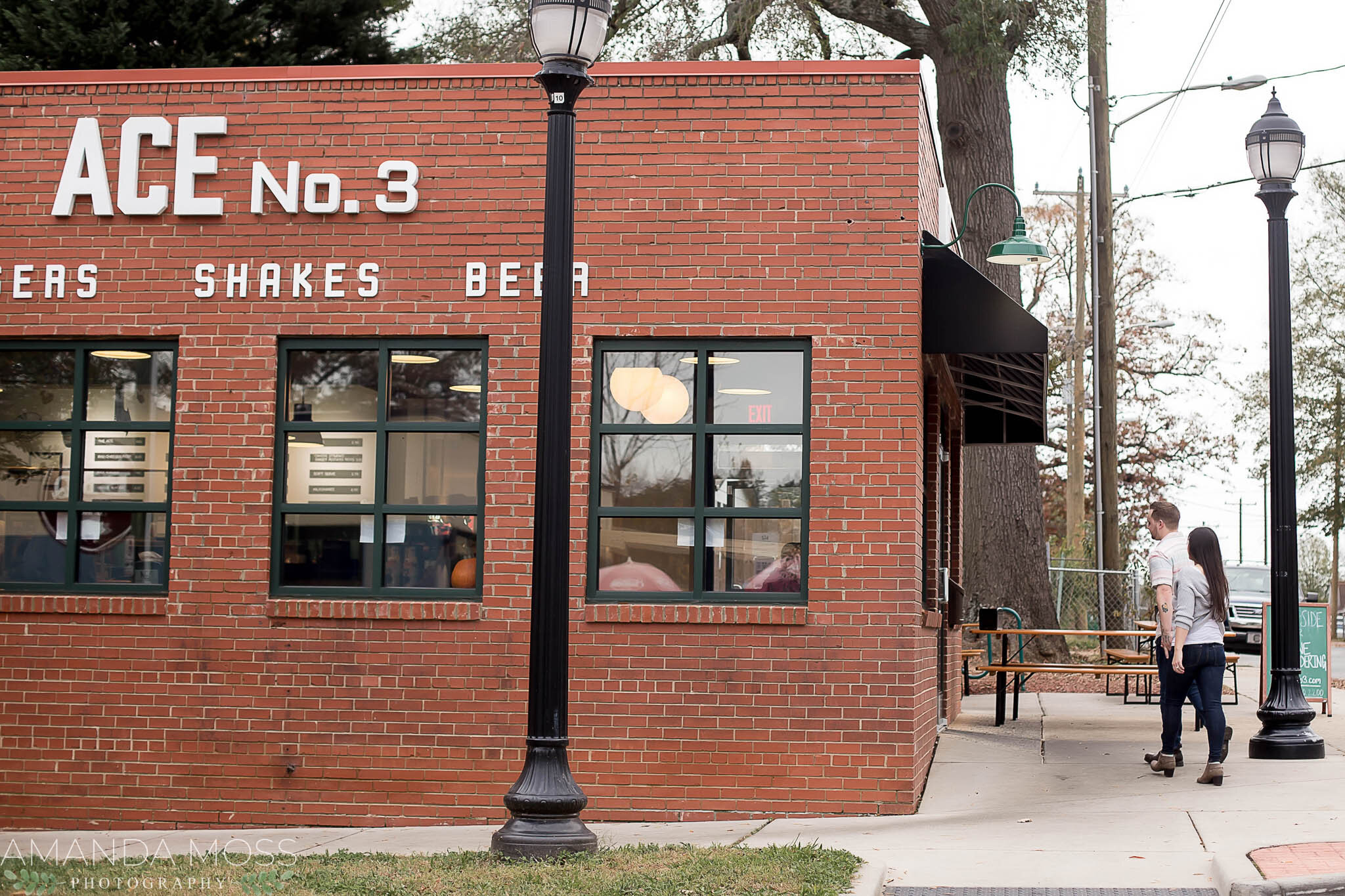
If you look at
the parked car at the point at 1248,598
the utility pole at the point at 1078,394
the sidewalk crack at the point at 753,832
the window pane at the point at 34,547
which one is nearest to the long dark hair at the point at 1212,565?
the sidewalk crack at the point at 753,832

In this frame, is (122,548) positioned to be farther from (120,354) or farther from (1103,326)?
(1103,326)

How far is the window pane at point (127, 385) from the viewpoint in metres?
9.95

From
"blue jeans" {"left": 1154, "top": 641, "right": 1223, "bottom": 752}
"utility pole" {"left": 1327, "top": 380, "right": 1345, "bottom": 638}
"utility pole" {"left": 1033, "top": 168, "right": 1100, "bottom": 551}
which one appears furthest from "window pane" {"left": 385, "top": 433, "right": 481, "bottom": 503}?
"utility pole" {"left": 1327, "top": 380, "right": 1345, "bottom": 638}

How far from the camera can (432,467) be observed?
9680 mm

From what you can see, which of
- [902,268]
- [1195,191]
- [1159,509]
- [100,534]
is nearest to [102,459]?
[100,534]

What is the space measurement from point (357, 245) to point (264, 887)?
4.76 m

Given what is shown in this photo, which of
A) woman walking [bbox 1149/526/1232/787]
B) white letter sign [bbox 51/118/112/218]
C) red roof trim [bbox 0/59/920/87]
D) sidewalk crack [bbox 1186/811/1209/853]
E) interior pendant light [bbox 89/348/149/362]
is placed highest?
red roof trim [bbox 0/59/920/87]

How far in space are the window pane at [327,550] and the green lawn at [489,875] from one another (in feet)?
8.14

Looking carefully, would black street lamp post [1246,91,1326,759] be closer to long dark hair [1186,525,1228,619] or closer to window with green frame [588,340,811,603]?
long dark hair [1186,525,1228,619]

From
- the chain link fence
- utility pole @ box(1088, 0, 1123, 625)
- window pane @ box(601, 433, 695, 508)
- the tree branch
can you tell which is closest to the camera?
window pane @ box(601, 433, 695, 508)

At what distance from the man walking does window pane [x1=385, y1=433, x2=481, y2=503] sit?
4.56 meters

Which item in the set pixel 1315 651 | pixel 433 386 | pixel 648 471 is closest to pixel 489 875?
pixel 648 471

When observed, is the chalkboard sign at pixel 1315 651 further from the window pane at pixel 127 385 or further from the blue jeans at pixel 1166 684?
the window pane at pixel 127 385

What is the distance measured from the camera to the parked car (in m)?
30.2
